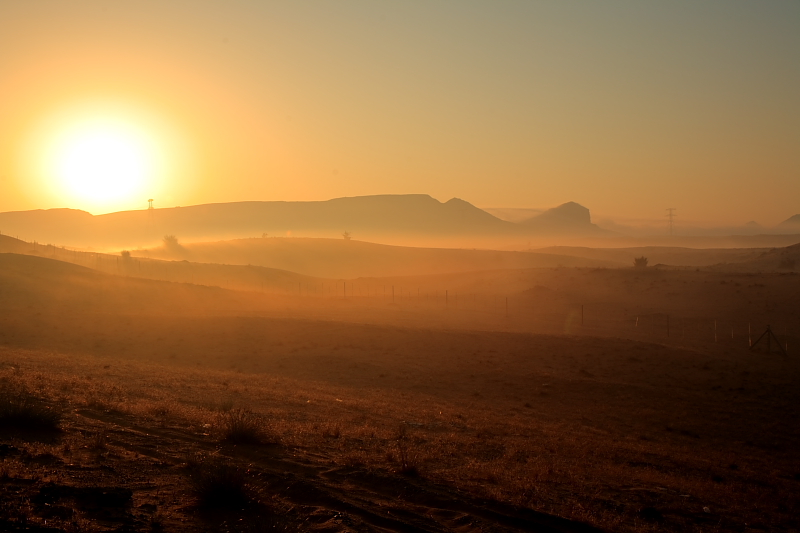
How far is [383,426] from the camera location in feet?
51.0

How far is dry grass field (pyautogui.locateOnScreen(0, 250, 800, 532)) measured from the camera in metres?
8.26

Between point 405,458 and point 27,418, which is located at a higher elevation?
point 27,418

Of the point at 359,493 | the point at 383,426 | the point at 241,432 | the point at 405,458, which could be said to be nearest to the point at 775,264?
the point at 383,426

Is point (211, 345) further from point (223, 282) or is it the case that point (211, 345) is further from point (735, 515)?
point (223, 282)

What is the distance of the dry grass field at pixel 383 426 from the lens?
27.1 feet

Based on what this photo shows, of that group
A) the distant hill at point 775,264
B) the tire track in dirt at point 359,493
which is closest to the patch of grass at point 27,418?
the tire track in dirt at point 359,493

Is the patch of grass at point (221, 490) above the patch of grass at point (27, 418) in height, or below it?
below

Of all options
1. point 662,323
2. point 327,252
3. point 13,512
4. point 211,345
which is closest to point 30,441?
point 13,512

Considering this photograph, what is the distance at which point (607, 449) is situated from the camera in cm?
1473

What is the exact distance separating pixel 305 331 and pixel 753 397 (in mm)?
23803

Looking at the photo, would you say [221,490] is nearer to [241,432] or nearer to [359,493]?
[359,493]

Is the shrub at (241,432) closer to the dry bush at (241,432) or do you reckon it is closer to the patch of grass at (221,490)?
the dry bush at (241,432)

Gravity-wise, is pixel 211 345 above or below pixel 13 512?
below

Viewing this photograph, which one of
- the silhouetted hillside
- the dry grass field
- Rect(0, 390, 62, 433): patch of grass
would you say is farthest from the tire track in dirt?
the silhouetted hillside
